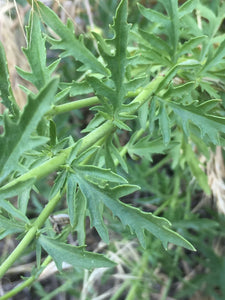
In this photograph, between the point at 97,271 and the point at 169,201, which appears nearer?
the point at 97,271

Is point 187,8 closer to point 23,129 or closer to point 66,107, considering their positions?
point 66,107

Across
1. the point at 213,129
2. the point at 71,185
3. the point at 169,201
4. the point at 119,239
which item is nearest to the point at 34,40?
the point at 71,185

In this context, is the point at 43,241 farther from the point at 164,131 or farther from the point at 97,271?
the point at 97,271

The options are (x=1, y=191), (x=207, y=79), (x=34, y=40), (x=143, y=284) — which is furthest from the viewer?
(x=143, y=284)

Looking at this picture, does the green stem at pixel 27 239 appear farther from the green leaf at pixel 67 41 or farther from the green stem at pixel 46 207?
the green leaf at pixel 67 41

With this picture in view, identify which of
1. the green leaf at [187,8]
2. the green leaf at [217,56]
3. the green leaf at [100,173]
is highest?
the green leaf at [187,8]

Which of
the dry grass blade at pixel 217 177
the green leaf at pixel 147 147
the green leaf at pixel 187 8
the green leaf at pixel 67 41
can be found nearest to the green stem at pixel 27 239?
the green leaf at pixel 67 41
